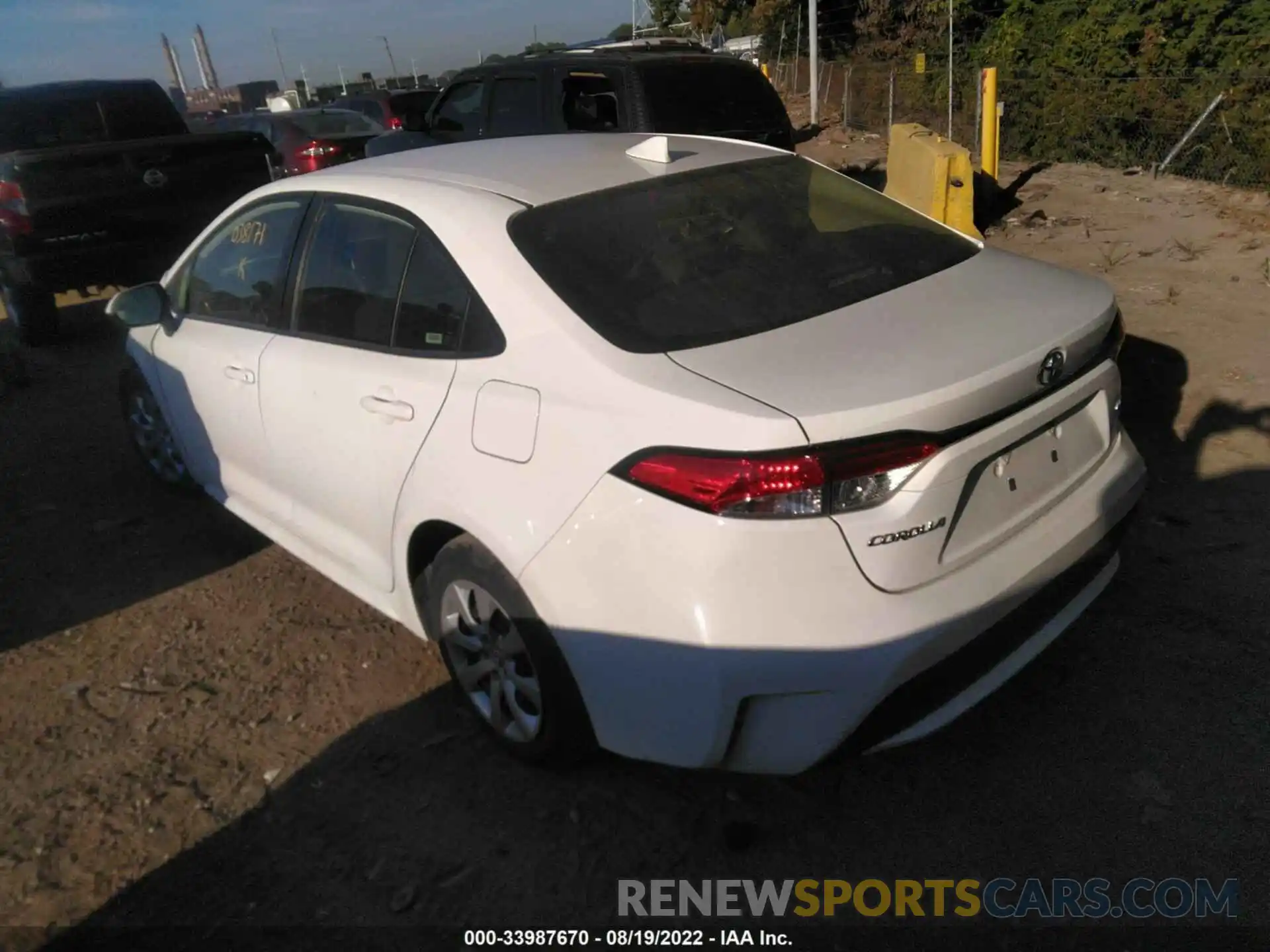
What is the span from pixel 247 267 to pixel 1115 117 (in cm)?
1090

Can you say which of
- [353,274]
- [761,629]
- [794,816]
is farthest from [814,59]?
[761,629]

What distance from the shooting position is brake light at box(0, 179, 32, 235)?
6938 millimetres

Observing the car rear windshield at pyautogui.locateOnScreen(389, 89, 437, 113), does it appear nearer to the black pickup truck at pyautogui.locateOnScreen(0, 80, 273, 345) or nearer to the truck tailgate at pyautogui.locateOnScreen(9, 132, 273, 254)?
the truck tailgate at pyautogui.locateOnScreen(9, 132, 273, 254)

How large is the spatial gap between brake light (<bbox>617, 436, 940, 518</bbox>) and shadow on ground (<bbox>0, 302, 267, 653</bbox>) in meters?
2.89

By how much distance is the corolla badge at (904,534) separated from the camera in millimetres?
2115

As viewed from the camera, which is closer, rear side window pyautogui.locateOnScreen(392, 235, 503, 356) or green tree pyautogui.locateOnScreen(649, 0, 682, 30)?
rear side window pyautogui.locateOnScreen(392, 235, 503, 356)

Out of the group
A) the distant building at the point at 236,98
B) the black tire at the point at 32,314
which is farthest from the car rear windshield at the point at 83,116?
the distant building at the point at 236,98

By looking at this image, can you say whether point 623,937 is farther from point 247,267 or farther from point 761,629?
point 247,267

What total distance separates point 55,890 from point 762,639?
2001 millimetres

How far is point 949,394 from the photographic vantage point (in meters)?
2.16

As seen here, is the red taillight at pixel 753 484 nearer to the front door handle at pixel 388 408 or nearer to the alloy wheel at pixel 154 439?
the front door handle at pixel 388 408

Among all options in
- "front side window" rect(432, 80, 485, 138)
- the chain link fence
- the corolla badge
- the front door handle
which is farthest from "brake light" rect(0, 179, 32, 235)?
the chain link fence

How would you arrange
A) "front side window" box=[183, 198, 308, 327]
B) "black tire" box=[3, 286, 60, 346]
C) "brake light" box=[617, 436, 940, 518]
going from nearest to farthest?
"brake light" box=[617, 436, 940, 518] < "front side window" box=[183, 198, 308, 327] < "black tire" box=[3, 286, 60, 346]

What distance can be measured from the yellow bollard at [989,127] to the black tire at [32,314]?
851 centimetres
